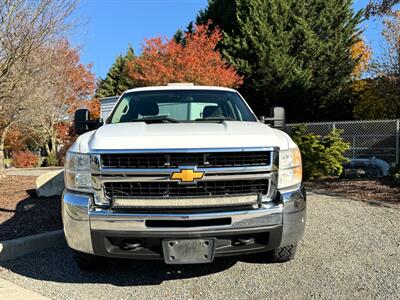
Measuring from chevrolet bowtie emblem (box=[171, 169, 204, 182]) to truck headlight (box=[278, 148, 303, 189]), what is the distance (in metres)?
0.72

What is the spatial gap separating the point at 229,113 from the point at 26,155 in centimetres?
2854

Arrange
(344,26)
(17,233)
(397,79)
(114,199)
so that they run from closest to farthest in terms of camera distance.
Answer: (114,199), (17,233), (397,79), (344,26)

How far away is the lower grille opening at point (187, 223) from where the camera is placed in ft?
12.1

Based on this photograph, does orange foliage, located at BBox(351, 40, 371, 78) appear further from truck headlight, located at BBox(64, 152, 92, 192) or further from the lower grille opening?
truck headlight, located at BBox(64, 152, 92, 192)

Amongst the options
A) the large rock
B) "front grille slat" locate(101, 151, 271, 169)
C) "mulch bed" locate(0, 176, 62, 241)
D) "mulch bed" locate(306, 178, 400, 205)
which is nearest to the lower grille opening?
"front grille slat" locate(101, 151, 271, 169)

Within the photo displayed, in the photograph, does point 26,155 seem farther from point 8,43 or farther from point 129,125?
point 129,125

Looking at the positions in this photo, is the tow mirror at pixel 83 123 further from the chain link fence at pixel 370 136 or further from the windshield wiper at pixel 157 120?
the chain link fence at pixel 370 136

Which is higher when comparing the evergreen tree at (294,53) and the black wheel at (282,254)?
the evergreen tree at (294,53)

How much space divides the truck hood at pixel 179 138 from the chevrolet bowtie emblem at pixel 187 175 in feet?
0.69

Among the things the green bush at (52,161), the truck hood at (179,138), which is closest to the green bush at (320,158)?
the truck hood at (179,138)

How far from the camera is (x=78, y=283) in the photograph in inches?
168

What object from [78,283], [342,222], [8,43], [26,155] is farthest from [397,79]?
[26,155]

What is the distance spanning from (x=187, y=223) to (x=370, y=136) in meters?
13.2

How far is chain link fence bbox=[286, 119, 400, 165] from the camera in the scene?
14852 millimetres
